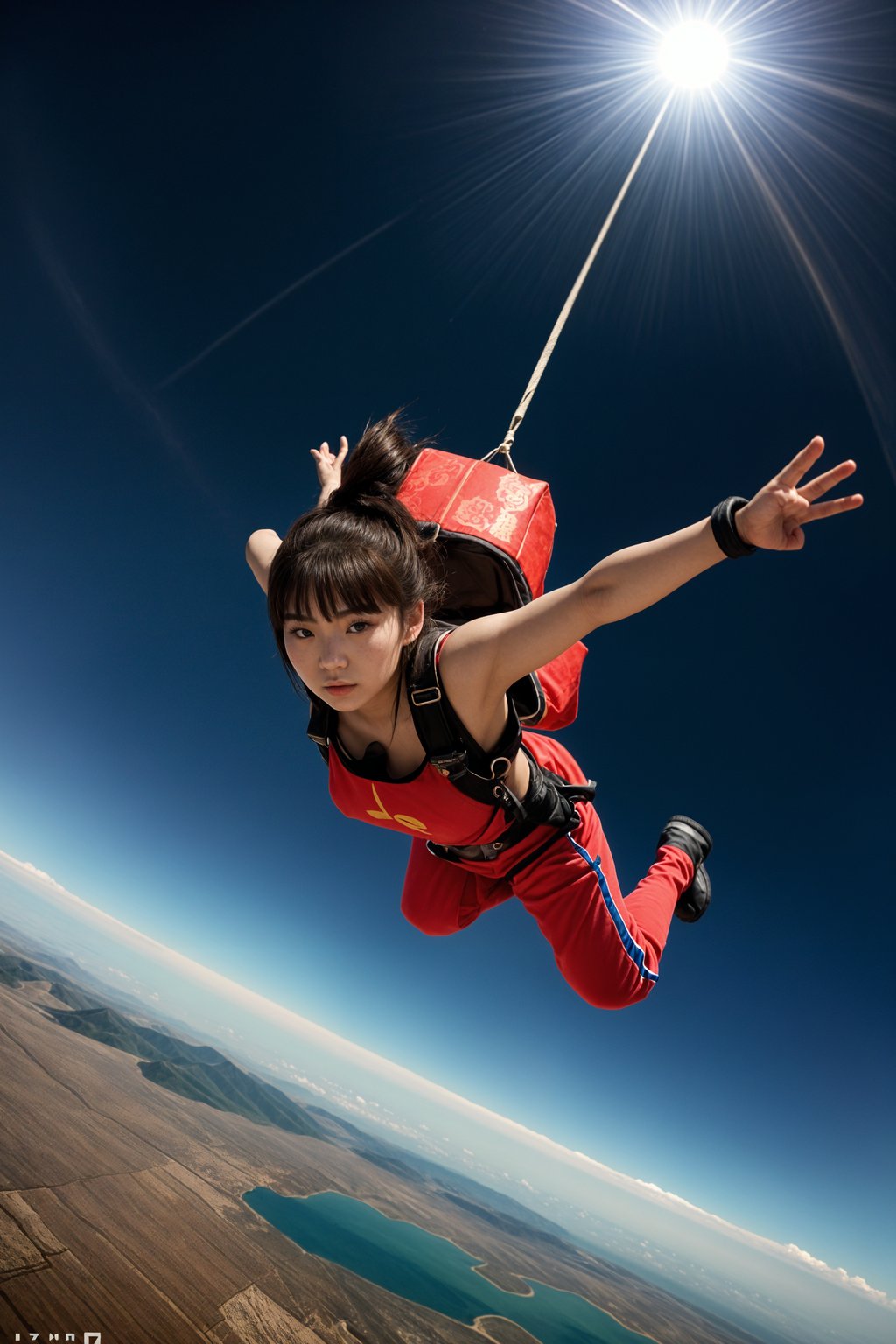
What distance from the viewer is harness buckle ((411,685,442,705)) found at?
2281 mm

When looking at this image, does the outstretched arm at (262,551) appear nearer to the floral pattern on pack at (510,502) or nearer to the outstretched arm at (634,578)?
the floral pattern on pack at (510,502)

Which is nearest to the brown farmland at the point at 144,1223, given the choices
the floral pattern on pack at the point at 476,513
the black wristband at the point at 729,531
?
the floral pattern on pack at the point at 476,513

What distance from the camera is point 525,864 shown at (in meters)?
3.26

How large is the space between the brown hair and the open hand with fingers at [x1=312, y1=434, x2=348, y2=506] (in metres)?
0.65

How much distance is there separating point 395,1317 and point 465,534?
4167 inches

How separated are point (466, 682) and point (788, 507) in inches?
43.9

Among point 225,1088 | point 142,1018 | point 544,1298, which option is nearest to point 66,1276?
point 225,1088

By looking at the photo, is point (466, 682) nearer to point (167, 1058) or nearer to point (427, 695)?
point (427, 695)

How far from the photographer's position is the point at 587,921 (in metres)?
3.09

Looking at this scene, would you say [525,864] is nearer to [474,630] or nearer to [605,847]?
[605,847]

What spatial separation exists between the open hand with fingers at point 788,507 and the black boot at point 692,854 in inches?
121

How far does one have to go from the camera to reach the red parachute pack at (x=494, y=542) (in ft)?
9.58

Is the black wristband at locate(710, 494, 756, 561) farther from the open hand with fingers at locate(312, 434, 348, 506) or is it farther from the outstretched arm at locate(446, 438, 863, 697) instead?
the open hand with fingers at locate(312, 434, 348, 506)

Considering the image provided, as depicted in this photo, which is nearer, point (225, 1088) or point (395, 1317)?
point (395, 1317)
